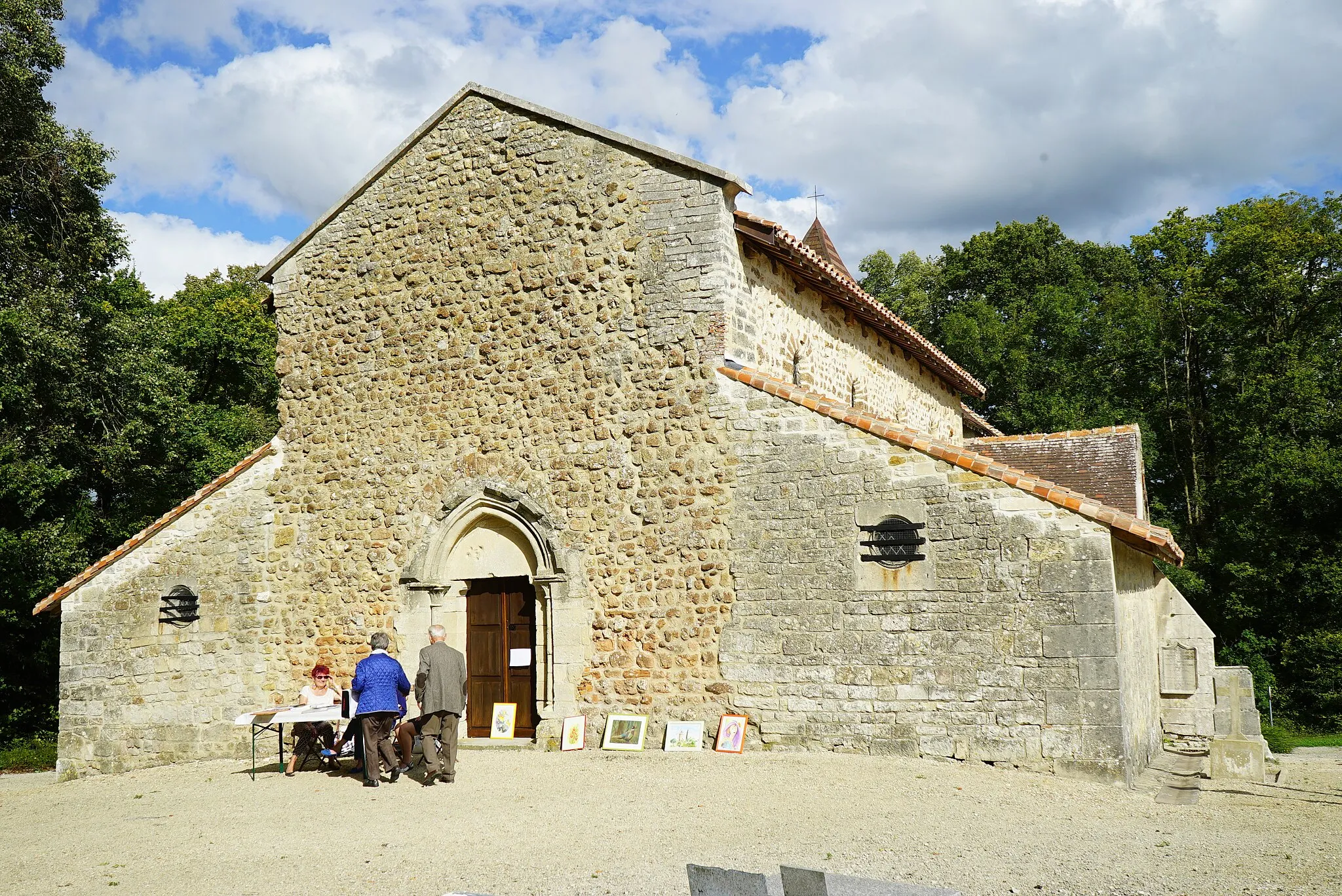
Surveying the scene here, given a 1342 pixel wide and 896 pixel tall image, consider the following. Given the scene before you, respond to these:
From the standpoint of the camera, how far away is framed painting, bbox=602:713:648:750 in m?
11.0

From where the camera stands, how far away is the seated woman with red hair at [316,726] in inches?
430

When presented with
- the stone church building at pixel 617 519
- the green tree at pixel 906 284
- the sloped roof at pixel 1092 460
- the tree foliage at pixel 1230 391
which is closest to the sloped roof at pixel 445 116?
the stone church building at pixel 617 519

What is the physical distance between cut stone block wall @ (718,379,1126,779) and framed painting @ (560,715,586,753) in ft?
6.05

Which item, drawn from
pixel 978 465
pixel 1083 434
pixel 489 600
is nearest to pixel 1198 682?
pixel 1083 434

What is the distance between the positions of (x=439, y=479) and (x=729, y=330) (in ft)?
13.6

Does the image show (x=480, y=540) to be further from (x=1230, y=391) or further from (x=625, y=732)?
(x=1230, y=391)

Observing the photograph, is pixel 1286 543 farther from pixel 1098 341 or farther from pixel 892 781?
pixel 892 781

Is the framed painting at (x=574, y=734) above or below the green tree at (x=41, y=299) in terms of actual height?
below

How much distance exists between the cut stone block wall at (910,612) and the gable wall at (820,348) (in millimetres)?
1165

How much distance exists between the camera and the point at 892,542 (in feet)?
32.9

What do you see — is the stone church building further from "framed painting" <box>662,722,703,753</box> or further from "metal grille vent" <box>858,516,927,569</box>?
"framed painting" <box>662,722,703,753</box>

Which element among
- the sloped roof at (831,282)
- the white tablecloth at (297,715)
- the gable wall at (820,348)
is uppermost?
the sloped roof at (831,282)

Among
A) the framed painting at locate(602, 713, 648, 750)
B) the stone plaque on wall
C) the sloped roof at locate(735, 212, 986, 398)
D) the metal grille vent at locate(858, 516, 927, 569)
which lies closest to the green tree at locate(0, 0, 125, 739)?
the framed painting at locate(602, 713, 648, 750)

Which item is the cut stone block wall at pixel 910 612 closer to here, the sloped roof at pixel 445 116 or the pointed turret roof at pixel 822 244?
the sloped roof at pixel 445 116
